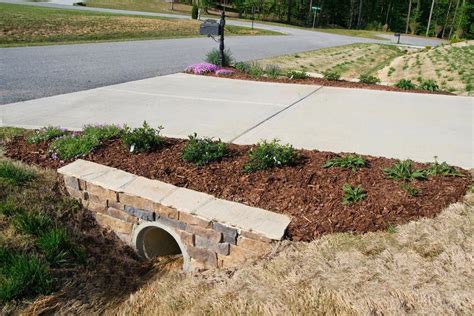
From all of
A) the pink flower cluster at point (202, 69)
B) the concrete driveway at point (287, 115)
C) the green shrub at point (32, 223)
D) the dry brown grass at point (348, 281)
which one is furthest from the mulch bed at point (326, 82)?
the green shrub at point (32, 223)

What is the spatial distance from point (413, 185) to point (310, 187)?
0.91 m

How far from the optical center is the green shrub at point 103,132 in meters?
4.60

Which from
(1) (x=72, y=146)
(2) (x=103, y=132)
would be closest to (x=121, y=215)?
(1) (x=72, y=146)

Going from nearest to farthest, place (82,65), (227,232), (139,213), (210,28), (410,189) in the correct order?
(227,232)
(410,189)
(139,213)
(210,28)
(82,65)

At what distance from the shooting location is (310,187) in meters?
3.53

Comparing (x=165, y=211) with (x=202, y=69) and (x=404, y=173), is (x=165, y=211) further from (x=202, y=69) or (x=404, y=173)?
(x=202, y=69)

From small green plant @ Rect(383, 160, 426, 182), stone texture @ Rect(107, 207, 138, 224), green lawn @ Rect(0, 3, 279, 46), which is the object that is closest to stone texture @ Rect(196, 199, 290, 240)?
stone texture @ Rect(107, 207, 138, 224)

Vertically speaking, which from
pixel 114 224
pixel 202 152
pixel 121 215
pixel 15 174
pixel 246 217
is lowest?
pixel 114 224

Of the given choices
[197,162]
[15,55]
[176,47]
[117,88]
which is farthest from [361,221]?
[176,47]

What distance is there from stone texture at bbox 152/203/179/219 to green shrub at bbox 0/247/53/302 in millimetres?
950

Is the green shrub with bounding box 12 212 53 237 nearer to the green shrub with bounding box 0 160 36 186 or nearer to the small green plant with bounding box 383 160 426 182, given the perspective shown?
the green shrub with bounding box 0 160 36 186

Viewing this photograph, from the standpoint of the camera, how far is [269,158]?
3.82m

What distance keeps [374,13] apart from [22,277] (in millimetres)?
57654

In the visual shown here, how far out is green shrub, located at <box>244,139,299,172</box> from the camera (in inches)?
150
